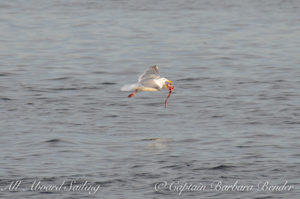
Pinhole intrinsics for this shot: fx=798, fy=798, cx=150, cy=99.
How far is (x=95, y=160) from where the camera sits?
14.7 m

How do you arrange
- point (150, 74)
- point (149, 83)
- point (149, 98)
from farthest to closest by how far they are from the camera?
point (149, 98), point (149, 83), point (150, 74)

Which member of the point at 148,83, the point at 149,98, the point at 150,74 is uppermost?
the point at 150,74

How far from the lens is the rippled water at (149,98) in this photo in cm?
1400

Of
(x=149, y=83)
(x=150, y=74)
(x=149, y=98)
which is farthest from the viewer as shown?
(x=149, y=98)

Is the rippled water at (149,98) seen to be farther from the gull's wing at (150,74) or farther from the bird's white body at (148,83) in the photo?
the gull's wing at (150,74)

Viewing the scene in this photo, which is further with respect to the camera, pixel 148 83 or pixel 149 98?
pixel 149 98

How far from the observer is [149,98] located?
20.6 meters

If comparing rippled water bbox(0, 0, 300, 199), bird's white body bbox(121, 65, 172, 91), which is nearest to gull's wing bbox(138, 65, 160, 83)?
bird's white body bbox(121, 65, 172, 91)

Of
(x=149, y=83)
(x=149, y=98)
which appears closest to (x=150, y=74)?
(x=149, y=83)

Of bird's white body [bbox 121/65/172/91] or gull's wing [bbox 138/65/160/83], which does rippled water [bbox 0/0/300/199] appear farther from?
gull's wing [bbox 138/65/160/83]

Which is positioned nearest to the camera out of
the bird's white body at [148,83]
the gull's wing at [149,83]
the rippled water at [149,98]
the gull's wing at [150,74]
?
the rippled water at [149,98]

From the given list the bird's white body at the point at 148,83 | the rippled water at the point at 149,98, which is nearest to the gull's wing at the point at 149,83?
the bird's white body at the point at 148,83

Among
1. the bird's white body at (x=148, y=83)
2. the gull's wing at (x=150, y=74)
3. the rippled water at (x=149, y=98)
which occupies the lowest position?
the rippled water at (x=149, y=98)

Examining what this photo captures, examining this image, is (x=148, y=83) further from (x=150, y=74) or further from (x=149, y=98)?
(x=149, y=98)
